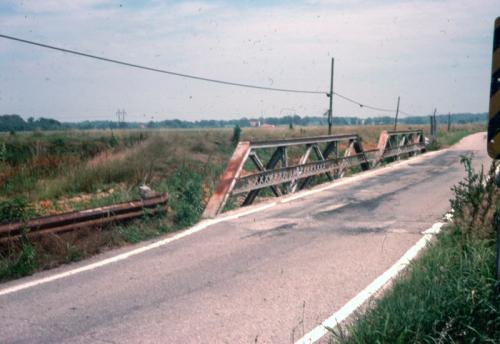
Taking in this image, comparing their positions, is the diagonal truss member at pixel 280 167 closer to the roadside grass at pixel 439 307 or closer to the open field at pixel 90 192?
the open field at pixel 90 192

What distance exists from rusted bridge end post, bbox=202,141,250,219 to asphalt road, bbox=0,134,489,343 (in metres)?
0.50

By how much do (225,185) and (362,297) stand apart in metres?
4.75

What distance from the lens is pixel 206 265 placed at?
601 centimetres

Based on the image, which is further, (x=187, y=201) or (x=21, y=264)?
(x=187, y=201)

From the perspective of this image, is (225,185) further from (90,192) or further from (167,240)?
(90,192)

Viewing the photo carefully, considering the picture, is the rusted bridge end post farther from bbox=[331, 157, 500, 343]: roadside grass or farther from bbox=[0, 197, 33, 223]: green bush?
bbox=[331, 157, 500, 343]: roadside grass

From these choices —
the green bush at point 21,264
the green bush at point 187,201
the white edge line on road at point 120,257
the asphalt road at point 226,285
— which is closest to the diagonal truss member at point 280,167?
the green bush at point 187,201

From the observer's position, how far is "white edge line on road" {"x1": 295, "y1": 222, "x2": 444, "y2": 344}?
404 centimetres

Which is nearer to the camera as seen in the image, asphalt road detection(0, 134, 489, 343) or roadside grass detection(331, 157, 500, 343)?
roadside grass detection(331, 157, 500, 343)

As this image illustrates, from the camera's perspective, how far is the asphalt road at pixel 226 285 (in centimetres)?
421

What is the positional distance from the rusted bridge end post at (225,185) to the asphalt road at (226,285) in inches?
19.6

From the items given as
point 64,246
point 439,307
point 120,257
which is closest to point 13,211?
point 64,246

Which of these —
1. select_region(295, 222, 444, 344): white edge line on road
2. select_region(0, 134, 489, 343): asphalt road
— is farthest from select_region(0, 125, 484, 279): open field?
select_region(295, 222, 444, 344): white edge line on road

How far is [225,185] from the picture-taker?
923cm
